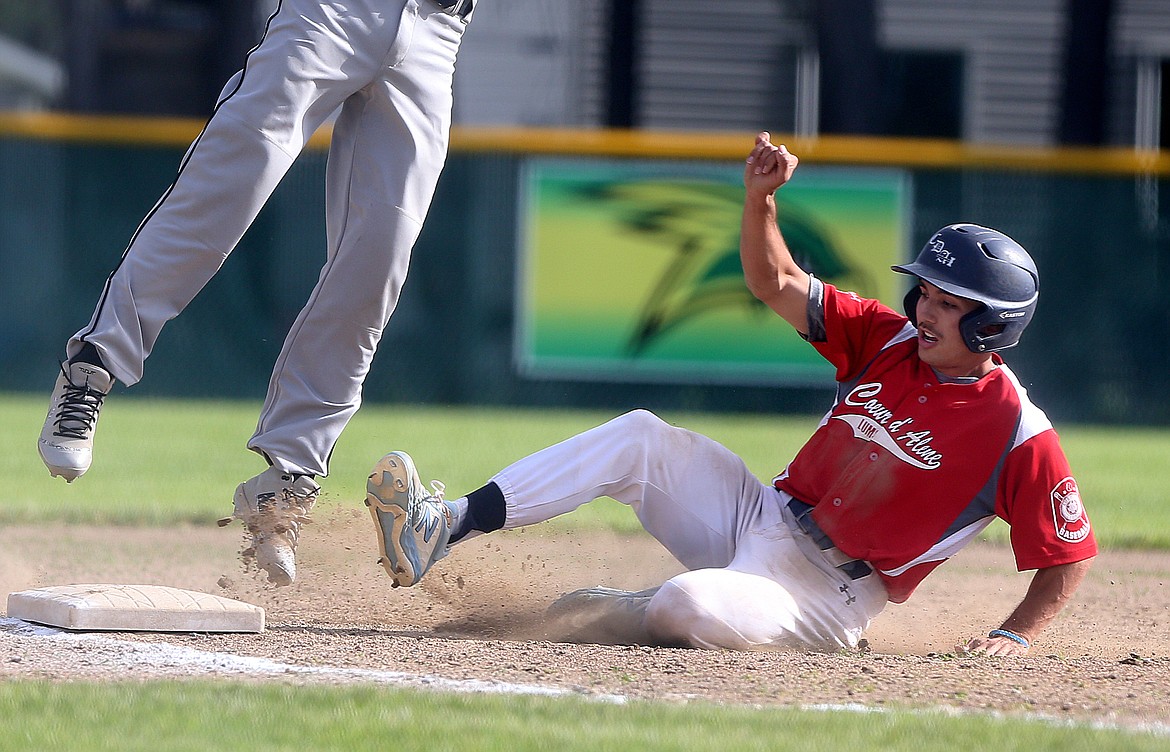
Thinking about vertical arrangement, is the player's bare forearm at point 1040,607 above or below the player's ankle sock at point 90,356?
below

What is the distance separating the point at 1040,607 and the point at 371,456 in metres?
4.75

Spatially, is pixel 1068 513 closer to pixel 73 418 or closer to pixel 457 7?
pixel 457 7

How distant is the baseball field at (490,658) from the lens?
2826 millimetres

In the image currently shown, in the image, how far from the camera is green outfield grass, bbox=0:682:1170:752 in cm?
270

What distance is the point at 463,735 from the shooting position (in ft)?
9.05

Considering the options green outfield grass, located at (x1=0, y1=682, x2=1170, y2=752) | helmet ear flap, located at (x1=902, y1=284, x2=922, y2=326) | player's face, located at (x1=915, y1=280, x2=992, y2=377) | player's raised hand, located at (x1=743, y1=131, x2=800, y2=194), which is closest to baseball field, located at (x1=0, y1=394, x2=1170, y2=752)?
green outfield grass, located at (x1=0, y1=682, x2=1170, y2=752)

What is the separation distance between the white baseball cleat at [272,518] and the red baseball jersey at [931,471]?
1.40 m

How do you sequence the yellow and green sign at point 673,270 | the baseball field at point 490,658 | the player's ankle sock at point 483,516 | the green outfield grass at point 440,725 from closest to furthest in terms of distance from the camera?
the green outfield grass at point 440,725 → the baseball field at point 490,658 → the player's ankle sock at point 483,516 → the yellow and green sign at point 673,270

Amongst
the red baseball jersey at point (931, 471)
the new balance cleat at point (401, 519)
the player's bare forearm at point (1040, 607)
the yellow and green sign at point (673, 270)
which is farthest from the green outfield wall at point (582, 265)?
the new balance cleat at point (401, 519)

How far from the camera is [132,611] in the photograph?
149 inches

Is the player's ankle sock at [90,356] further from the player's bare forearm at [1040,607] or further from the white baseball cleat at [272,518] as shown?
the player's bare forearm at [1040,607]

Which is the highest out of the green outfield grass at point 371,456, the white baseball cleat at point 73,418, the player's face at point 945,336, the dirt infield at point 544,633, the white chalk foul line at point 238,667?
the player's face at point 945,336

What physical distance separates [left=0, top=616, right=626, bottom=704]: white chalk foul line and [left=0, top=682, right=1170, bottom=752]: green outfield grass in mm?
125

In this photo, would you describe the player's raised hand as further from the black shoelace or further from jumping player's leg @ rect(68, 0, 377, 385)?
the black shoelace
